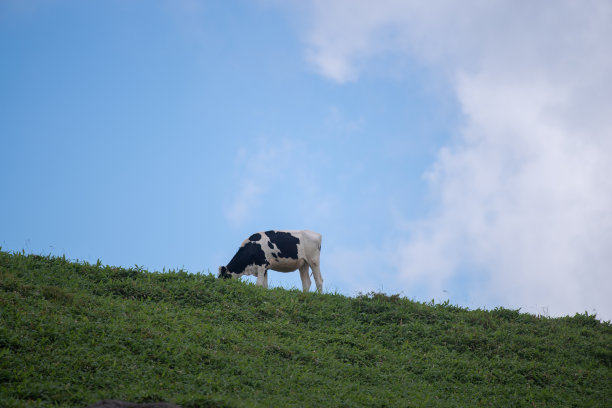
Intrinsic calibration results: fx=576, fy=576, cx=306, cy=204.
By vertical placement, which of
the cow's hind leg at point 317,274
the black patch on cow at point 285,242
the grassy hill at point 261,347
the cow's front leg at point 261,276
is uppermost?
the black patch on cow at point 285,242

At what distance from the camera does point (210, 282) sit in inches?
707

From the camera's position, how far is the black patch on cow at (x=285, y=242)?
2302cm

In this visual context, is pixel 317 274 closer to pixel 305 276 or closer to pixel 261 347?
pixel 305 276

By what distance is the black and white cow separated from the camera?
74.0 ft

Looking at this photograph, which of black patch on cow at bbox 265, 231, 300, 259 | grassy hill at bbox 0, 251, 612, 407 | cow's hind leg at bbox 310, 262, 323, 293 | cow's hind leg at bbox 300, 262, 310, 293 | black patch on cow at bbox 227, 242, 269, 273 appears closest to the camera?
grassy hill at bbox 0, 251, 612, 407

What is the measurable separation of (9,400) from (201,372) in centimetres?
342

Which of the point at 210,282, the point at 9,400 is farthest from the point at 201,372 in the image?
the point at 210,282

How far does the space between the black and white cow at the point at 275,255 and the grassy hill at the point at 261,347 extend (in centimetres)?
401

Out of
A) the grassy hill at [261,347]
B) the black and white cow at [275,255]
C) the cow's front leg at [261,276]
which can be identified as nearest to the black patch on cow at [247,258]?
the black and white cow at [275,255]

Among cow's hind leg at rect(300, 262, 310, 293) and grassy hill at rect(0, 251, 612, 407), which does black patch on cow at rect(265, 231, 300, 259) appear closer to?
cow's hind leg at rect(300, 262, 310, 293)

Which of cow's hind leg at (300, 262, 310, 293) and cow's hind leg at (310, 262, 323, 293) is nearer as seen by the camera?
cow's hind leg at (310, 262, 323, 293)

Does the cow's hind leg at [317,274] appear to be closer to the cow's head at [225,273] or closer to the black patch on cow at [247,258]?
the black patch on cow at [247,258]

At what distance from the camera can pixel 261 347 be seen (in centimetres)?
1312

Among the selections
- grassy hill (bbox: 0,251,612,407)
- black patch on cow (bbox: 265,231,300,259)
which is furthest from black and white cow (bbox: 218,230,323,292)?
grassy hill (bbox: 0,251,612,407)
